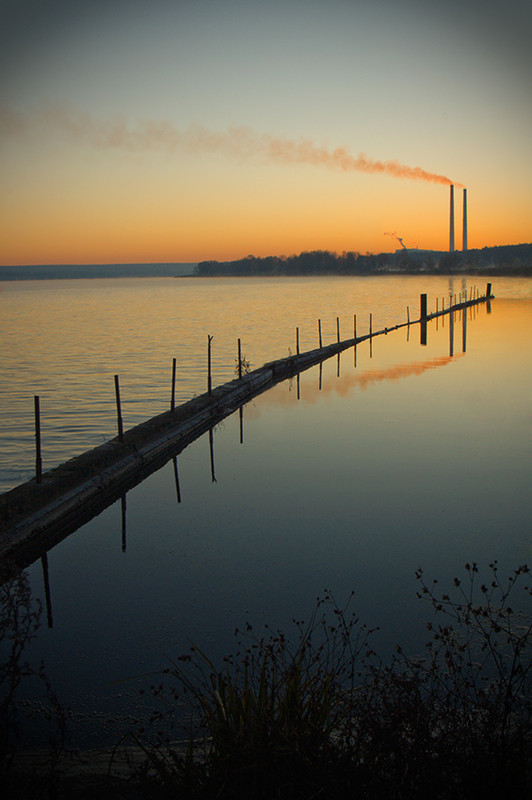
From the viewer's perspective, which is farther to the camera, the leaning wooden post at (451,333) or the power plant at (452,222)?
the power plant at (452,222)

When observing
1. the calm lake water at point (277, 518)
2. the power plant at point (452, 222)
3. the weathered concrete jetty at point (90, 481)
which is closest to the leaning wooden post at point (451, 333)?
the calm lake water at point (277, 518)

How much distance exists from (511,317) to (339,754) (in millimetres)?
58460

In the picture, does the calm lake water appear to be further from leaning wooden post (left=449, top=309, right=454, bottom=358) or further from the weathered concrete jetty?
leaning wooden post (left=449, top=309, right=454, bottom=358)

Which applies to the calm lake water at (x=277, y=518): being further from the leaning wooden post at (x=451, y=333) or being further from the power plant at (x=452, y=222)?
the power plant at (x=452, y=222)

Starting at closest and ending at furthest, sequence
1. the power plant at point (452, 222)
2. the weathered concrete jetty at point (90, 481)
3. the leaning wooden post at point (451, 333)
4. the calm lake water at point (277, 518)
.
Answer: the calm lake water at point (277, 518) → the weathered concrete jetty at point (90, 481) → the leaning wooden post at point (451, 333) → the power plant at point (452, 222)

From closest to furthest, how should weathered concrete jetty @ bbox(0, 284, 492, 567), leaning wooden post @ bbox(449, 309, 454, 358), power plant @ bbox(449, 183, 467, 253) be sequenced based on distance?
1. weathered concrete jetty @ bbox(0, 284, 492, 567)
2. leaning wooden post @ bbox(449, 309, 454, 358)
3. power plant @ bbox(449, 183, 467, 253)

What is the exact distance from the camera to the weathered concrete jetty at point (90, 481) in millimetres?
9742

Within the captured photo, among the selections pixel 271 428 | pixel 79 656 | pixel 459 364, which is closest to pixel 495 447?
pixel 271 428

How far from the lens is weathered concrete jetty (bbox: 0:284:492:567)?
9742mm

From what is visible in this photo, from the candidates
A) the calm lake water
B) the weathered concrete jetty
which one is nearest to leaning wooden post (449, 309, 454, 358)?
the calm lake water

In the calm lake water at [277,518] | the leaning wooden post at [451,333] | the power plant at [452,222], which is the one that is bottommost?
the calm lake water at [277,518]

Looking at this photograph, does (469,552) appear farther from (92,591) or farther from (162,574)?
(92,591)

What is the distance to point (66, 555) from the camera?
969 cm

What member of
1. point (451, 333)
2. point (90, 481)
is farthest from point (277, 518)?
point (451, 333)
